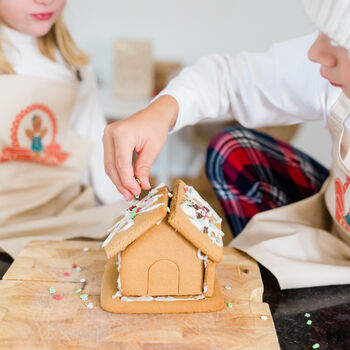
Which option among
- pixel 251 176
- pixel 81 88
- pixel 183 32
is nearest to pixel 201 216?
pixel 251 176

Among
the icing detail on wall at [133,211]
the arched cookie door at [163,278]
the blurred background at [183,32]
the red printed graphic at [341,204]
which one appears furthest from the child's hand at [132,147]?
the blurred background at [183,32]

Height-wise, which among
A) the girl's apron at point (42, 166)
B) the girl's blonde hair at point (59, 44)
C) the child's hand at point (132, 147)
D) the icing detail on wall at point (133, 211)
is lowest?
the girl's apron at point (42, 166)

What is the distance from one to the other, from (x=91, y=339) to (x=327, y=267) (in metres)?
0.47

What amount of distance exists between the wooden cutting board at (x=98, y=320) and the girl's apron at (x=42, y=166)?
0.77 ft

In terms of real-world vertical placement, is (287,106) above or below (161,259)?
above

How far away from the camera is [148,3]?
278cm

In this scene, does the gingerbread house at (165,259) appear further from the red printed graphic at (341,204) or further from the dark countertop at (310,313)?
the red printed graphic at (341,204)

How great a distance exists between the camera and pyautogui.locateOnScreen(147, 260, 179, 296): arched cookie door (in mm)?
795

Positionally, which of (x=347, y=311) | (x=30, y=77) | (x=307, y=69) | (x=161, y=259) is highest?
(x=307, y=69)

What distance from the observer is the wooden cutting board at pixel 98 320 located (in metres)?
0.73

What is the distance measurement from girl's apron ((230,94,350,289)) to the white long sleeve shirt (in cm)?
10

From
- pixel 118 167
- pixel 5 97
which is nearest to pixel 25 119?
pixel 5 97

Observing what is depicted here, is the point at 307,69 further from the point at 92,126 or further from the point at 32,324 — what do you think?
the point at 32,324

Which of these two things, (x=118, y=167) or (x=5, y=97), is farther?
(x=5, y=97)
